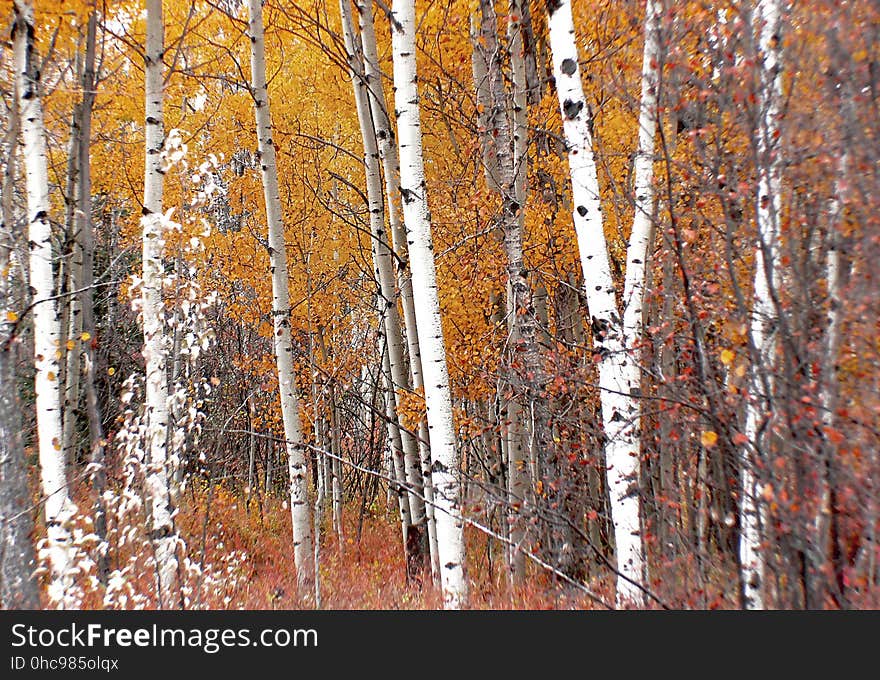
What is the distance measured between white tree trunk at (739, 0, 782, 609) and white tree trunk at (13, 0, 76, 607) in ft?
14.4

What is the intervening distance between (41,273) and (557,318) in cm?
609

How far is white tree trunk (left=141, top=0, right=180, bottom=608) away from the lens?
15.4 ft

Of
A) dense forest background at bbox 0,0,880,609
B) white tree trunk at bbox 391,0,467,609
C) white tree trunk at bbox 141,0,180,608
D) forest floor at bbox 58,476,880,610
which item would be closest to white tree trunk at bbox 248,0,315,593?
dense forest background at bbox 0,0,880,609

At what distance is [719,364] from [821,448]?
1.76 meters

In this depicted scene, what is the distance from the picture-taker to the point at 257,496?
12.9 meters

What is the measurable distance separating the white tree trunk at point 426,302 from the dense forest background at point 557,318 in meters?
0.02

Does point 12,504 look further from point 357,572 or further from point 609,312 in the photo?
point 357,572

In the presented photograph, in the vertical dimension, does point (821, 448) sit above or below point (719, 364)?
below

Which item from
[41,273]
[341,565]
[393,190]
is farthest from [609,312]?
[341,565]

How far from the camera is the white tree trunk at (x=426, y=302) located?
4.90 metres

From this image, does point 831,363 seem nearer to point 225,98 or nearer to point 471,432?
point 471,432

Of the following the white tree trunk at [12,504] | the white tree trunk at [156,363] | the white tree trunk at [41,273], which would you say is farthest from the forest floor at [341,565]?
the white tree trunk at [12,504]

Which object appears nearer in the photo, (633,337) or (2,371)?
(2,371)
